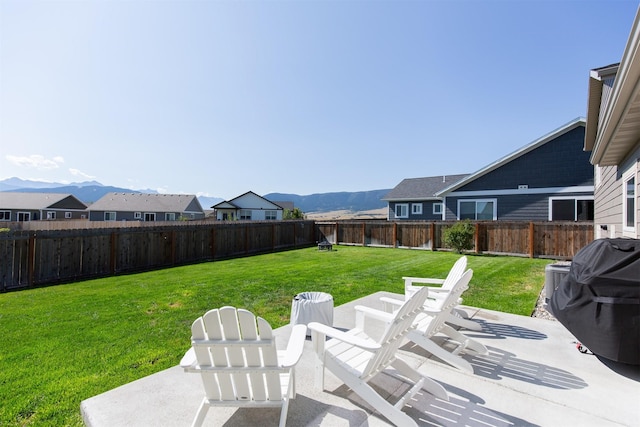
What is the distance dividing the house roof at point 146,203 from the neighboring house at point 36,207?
4226mm

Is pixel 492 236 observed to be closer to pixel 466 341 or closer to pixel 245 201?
pixel 466 341

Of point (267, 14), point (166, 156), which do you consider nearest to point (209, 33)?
point (267, 14)

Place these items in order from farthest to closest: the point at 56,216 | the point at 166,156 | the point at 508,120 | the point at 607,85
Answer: the point at 56,216 < the point at 166,156 < the point at 508,120 < the point at 607,85

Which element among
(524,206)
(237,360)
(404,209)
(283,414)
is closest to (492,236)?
(524,206)

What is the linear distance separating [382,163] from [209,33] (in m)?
27.0

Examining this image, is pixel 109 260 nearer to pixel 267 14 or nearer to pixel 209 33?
pixel 209 33

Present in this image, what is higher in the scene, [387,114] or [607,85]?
[387,114]

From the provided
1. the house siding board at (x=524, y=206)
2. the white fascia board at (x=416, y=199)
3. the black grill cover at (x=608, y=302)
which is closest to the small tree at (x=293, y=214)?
the white fascia board at (x=416, y=199)

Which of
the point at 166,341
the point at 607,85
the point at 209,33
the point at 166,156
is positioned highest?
the point at 209,33

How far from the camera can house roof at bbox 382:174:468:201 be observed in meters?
24.2

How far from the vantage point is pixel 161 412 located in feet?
8.21

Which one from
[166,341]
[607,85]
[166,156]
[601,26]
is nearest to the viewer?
[166,341]

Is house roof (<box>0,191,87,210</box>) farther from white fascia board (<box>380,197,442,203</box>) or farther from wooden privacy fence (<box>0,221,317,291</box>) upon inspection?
white fascia board (<box>380,197,442,203</box>)

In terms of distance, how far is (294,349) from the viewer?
7.54ft
